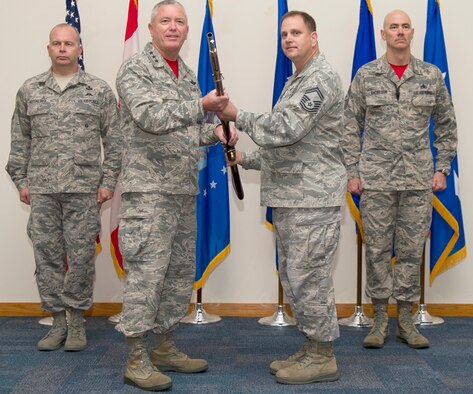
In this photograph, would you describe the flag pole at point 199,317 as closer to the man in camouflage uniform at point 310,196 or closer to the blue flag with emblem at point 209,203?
the blue flag with emblem at point 209,203

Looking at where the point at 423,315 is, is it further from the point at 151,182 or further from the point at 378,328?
the point at 151,182

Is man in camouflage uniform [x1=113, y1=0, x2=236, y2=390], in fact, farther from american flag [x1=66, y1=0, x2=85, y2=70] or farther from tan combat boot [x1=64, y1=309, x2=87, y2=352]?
american flag [x1=66, y1=0, x2=85, y2=70]

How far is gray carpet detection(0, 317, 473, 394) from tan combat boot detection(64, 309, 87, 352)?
47 mm

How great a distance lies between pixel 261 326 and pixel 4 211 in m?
1.97

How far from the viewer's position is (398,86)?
3887 millimetres

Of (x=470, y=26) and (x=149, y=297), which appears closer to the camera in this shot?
(x=149, y=297)

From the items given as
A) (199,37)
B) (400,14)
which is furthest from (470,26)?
(199,37)

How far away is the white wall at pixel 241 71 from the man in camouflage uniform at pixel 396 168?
2.71ft

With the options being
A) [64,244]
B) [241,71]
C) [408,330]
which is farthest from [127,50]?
[408,330]

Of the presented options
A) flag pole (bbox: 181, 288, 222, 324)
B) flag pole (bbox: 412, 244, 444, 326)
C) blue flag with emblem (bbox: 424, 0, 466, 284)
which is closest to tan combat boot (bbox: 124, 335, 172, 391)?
flag pole (bbox: 181, 288, 222, 324)

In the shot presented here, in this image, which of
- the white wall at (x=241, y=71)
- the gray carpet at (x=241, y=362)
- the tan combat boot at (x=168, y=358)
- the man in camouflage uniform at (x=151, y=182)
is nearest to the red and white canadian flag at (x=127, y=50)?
the white wall at (x=241, y=71)

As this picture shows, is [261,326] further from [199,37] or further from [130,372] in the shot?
[199,37]

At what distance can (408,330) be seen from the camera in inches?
152

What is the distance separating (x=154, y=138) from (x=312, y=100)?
2.31ft
